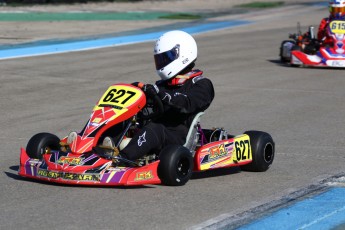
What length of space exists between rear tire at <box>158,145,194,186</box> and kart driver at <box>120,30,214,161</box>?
0.21 meters

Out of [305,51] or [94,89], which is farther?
[305,51]

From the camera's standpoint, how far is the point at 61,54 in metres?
15.8

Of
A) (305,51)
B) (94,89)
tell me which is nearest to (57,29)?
(305,51)

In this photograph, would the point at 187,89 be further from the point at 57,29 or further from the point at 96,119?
the point at 57,29

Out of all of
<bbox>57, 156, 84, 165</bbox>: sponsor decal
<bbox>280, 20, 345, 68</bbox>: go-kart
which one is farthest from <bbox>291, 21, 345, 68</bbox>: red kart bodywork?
<bbox>57, 156, 84, 165</bbox>: sponsor decal

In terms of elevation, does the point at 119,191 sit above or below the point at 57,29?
above

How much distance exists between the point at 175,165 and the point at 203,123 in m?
3.21

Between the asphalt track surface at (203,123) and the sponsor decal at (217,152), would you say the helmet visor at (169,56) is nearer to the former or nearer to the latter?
the sponsor decal at (217,152)

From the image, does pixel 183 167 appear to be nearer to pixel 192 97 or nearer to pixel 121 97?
pixel 192 97

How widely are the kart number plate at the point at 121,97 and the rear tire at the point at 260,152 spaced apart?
3.28ft

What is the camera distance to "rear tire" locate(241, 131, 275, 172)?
255 inches

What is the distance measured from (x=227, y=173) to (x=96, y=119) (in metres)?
1.15

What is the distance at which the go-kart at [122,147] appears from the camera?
226 inches

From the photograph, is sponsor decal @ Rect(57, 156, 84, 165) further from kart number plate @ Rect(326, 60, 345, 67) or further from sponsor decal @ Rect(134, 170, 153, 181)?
kart number plate @ Rect(326, 60, 345, 67)
